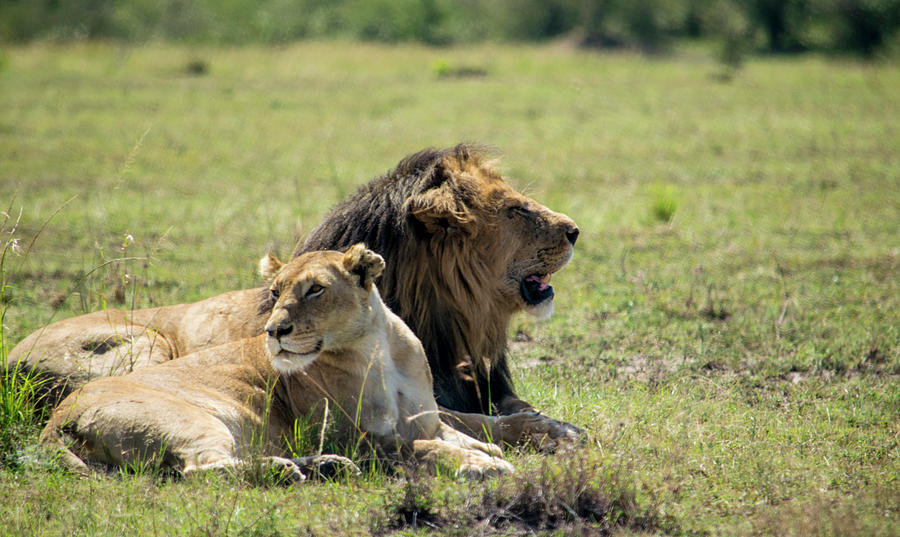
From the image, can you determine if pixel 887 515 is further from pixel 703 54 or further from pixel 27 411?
pixel 703 54

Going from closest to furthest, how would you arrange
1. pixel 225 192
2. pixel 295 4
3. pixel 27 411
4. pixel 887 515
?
1. pixel 887 515
2. pixel 27 411
3. pixel 225 192
4. pixel 295 4

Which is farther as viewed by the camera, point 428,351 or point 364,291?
point 428,351

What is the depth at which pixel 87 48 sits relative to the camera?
74.6ft

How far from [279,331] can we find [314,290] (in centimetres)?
24

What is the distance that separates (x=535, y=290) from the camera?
5.11m

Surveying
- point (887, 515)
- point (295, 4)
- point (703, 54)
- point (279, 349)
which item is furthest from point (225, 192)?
point (295, 4)

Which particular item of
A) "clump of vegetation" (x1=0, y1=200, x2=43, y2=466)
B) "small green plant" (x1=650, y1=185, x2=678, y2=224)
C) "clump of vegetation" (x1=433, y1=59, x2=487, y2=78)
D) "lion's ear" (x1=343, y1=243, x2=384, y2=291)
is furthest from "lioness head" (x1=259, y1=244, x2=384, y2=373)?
"clump of vegetation" (x1=433, y1=59, x2=487, y2=78)

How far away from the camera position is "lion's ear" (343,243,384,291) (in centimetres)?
409

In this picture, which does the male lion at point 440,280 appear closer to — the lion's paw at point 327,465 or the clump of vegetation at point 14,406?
the clump of vegetation at point 14,406

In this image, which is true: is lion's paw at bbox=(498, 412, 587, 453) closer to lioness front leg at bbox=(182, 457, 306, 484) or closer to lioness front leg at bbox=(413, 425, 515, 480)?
lioness front leg at bbox=(413, 425, 515, 480)

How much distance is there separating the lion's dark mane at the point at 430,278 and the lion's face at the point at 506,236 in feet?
0.12

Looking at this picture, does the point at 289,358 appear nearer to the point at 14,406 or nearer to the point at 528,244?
the point at 14,406

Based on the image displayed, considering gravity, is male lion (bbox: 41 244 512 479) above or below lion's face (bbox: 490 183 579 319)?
below

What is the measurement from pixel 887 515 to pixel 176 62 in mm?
20109
